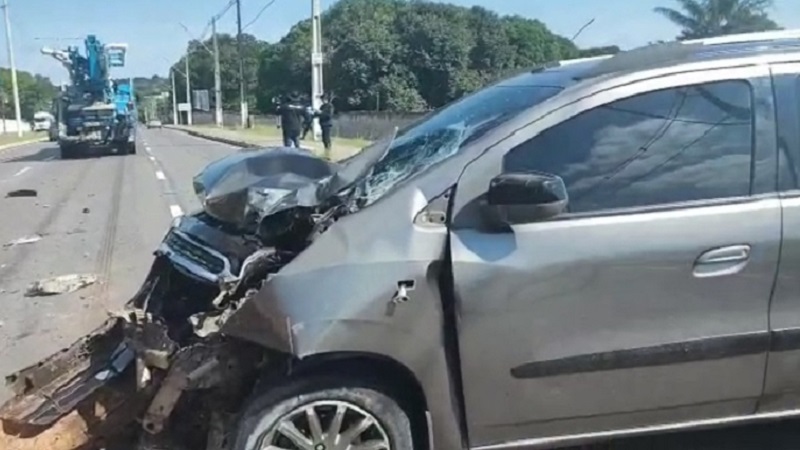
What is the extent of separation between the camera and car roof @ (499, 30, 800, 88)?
9.89 feet

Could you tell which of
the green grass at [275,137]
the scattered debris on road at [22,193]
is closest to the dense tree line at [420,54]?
the green grass at [275,137]

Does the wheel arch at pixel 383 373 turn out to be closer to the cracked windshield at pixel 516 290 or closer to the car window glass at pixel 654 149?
the cracked windshield at pixel 516 290

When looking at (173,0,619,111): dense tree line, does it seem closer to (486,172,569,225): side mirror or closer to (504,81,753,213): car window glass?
(504,81,753,213): car window glass

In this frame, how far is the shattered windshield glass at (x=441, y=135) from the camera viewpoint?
9.84ft

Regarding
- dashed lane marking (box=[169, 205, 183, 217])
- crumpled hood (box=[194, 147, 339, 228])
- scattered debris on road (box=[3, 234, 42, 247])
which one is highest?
crumpled hood (box=[194, 147, 339, 228])

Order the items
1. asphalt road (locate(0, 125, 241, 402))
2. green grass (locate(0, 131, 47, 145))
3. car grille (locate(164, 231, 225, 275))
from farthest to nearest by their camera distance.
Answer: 1. green grass (locate(0, 131, 47, 145))
2. asphalt road (locate(0, 125, 241, 402))
3. car grille (locate(164, 231, 225, 275))

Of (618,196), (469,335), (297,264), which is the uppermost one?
(618,196)

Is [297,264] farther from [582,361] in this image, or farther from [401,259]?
[582,361]

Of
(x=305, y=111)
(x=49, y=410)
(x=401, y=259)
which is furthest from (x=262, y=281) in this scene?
(x=305, y=111)

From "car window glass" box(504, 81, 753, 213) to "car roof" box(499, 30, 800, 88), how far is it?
0.15 m

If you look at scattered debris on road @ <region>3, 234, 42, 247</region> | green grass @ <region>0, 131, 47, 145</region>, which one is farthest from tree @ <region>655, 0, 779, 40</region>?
green grass @ <region>0, 131, 47, 145</region>

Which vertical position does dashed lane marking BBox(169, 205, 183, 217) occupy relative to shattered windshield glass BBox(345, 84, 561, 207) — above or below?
below

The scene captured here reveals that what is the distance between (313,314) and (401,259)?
13.8 inches

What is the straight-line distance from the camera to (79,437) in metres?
3.31
